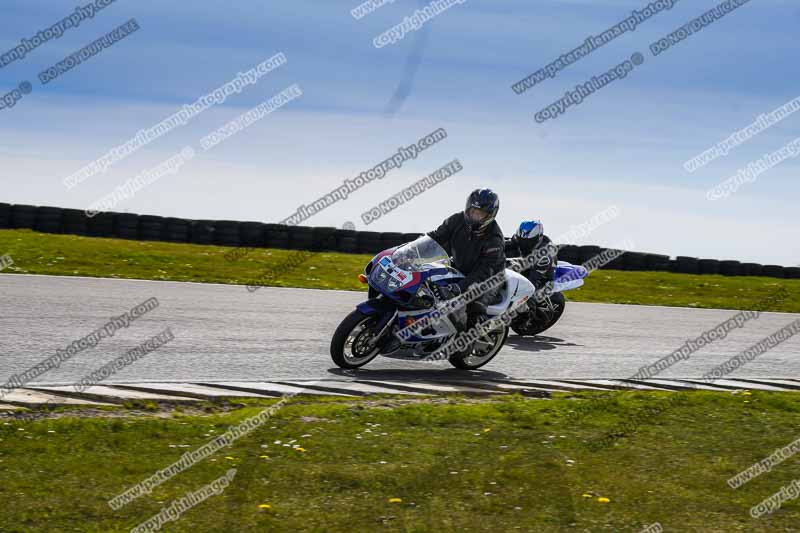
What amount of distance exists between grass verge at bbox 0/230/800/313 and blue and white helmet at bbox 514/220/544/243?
6.40 m

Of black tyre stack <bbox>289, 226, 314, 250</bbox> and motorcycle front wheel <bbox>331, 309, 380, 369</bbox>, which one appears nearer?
motorcycle front wheel <bbox>331, 309, 380, 369</bbox>

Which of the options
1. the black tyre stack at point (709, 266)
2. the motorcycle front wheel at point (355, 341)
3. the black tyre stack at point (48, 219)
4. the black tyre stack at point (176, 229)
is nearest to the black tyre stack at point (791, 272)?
the black tyre stack at point (709, 266)

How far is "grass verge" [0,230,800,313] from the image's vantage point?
18.7 metres

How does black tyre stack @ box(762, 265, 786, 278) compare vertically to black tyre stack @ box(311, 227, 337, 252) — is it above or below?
below

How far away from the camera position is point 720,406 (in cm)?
865

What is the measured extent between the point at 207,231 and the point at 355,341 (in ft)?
53.5

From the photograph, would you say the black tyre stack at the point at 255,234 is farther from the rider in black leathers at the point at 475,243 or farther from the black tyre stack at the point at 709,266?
the rider in black leathers at the point at 475,243

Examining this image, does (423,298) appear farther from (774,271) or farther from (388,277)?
(774,271)

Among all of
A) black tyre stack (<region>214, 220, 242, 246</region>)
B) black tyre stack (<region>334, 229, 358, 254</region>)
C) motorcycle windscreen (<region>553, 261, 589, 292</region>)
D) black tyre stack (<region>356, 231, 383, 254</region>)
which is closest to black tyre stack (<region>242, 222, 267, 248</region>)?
black tyre stack (<region>214, 220, 242, 246</region>)

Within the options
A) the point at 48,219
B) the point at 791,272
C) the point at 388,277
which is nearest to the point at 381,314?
the point at 388,277

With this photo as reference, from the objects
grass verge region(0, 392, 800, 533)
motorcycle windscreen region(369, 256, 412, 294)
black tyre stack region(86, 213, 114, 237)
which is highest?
black tyre stack region(86, 213, 114, 237)

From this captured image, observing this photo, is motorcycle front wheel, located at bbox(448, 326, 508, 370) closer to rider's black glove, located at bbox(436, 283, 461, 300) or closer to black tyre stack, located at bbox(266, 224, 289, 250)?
rider's black glove, located at bbox(436, 283, 461, 300)

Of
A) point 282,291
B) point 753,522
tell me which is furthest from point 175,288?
point 753,522

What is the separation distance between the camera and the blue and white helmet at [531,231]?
1327 cm
